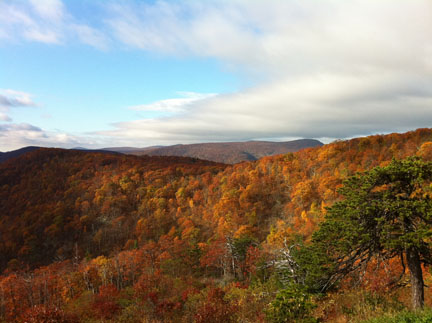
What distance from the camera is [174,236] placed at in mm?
93562

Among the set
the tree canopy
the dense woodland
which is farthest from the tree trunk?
the dense woodland

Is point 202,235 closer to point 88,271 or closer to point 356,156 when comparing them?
point 88,271

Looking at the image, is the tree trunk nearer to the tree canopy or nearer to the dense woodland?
the tree canopy

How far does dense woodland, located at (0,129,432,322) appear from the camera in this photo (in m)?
20.4

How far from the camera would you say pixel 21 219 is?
122125 millimetres

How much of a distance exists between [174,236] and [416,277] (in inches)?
3509

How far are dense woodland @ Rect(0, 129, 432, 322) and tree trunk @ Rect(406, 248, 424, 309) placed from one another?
1.43 m

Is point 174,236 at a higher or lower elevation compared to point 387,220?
lower

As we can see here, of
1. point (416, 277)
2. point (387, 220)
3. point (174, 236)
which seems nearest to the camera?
point (416, 277)

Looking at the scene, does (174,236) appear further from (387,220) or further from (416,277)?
(387,220)

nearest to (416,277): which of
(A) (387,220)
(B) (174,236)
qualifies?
(A) (387,220)

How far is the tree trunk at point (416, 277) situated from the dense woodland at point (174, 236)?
→ 1.43 meters

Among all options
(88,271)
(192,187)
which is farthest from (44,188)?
(88,271)

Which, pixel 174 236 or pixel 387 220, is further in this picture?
pixel 174 236
